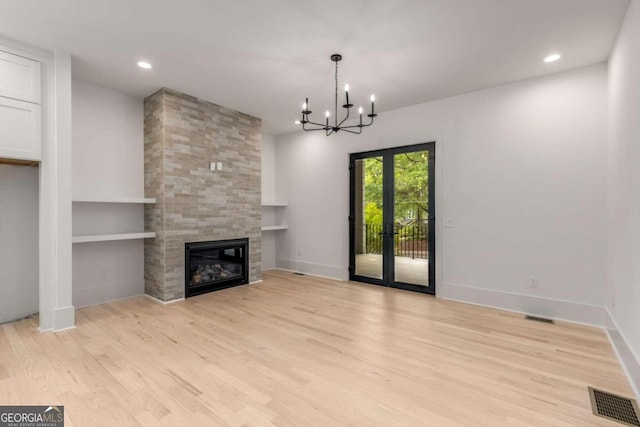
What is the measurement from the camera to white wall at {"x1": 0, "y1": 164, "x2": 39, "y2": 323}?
11.4ft

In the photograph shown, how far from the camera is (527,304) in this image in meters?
3.88

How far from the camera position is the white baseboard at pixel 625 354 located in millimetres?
2189

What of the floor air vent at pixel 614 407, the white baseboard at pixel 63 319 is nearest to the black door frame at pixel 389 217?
the floor air vent at pixel 614 407

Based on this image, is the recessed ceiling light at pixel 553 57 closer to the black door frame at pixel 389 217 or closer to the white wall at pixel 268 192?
the black door frame at pixel 389 217

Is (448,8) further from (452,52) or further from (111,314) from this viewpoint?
A: (111,314)

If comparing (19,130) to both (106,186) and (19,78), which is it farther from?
(106,186)

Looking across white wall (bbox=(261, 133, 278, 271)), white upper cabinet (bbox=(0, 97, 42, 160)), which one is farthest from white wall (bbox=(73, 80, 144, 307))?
white wall (bbox=(261, 133, 278, 271))

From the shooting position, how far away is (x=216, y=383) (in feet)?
7.51

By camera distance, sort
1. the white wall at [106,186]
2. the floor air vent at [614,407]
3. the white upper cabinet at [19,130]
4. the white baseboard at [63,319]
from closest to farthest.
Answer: the floor air vent at [614,407] → the white upper cabinet at [19,130] → the white baseboard at [63,319] → the white wall at [106,186]

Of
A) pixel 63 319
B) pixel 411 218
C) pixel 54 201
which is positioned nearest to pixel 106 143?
pixel 54 201

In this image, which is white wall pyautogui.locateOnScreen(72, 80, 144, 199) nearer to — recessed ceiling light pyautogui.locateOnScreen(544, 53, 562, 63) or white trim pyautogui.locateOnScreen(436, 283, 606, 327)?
white trim pyautogui.locateOnScreen(436, 283, 606, 327)

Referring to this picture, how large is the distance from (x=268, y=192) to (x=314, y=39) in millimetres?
4190

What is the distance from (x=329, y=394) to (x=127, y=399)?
143 centimetres

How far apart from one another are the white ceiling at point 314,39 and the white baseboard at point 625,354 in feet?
9.37
